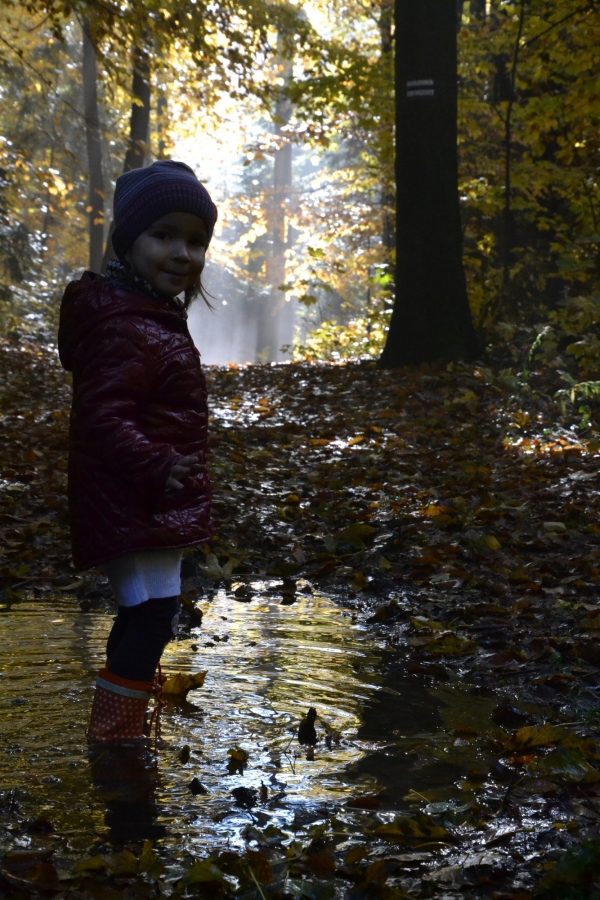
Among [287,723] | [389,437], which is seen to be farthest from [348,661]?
[389,437]

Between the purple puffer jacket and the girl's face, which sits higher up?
the girl's face

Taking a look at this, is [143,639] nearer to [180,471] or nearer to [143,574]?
[143,574]

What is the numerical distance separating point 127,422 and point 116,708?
89 cm

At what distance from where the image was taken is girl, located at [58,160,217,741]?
9.21ft

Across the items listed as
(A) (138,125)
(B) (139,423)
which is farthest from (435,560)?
(A) (138,125)

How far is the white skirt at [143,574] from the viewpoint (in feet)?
9.56

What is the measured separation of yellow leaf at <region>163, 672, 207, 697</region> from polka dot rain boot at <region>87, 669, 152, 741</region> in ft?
1.50

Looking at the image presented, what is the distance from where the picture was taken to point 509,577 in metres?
4.79

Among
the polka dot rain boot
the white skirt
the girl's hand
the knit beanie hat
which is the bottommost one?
the polka dot rain boot

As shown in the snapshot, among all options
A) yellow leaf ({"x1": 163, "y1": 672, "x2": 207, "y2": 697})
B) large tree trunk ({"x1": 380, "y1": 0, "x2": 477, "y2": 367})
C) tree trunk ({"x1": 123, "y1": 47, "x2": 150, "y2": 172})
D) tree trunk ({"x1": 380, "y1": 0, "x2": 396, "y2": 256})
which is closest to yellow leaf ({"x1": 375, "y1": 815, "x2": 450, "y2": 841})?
yellow leaf ({"x1": 163, "y1": 672, "x2": 207, "y2": 697})

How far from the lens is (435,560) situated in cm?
507

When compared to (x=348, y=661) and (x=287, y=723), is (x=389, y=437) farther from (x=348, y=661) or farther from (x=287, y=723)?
(x=287, y=723)

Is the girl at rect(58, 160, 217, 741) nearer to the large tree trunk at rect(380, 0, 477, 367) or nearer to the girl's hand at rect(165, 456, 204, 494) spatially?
the girl's hand at rect(165, 456, 204, 494)

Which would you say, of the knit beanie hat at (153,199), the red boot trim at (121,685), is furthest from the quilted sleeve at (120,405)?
the red boot trim at (121,685)
